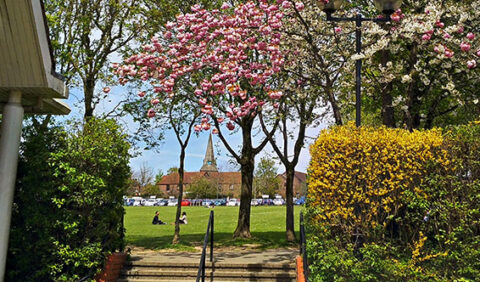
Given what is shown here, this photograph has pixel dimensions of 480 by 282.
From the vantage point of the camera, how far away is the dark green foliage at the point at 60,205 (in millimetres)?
7684

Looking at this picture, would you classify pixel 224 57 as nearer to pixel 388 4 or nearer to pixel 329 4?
pixel 329 4

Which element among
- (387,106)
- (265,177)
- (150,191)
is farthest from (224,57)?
(150,191)

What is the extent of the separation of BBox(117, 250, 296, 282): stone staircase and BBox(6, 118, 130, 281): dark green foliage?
4.21 feet

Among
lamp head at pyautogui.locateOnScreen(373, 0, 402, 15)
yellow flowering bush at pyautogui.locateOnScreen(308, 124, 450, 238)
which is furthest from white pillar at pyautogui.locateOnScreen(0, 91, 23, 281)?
lamp head at pyautogui.locateOnScreen(373, 0, 402, 15)

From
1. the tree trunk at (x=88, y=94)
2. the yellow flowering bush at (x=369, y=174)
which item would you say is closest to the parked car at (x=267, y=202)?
the tree trunk at (x=88, y=94)

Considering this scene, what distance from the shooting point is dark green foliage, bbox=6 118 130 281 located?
768 centimetres

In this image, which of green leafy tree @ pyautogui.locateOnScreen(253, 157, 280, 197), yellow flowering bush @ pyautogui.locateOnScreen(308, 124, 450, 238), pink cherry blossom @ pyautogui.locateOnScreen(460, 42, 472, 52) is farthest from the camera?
green leafy tree @ pyautogui.locateOnScreen(253, 157, 280, 197)

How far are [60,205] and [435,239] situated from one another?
20.5 ft

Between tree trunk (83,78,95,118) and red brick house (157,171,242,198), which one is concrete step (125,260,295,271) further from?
red brick house (157,171,242,198)

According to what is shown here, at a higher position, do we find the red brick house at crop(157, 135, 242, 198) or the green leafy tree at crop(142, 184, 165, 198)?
the red brick house at crop(157, 135, 242, 198)

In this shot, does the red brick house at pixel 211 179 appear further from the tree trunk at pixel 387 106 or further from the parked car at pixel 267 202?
the tree trunk at pixel 387 106

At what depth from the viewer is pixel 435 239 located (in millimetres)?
7125

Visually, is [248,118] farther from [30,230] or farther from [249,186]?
[30,230]

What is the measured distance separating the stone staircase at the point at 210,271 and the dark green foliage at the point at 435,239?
271 centimetres
